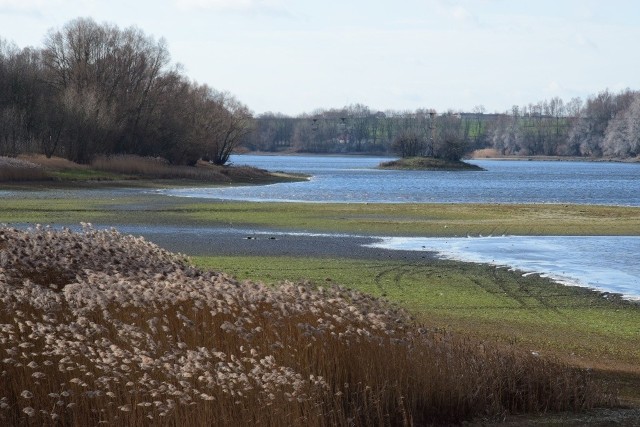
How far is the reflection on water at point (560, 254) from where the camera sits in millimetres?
26297

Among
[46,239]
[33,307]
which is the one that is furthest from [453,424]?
[46,239]

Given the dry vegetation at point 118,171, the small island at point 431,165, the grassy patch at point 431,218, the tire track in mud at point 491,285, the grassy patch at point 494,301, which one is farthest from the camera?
the small island at point 431,165

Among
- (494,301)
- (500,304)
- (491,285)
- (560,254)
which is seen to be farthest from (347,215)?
(500,304)

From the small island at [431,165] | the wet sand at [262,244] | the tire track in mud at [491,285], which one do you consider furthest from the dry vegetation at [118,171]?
the small island at [431,165]

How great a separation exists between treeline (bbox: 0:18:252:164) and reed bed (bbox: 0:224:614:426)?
78.0m

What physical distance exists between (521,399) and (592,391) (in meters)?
0.91

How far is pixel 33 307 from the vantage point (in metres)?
11.4

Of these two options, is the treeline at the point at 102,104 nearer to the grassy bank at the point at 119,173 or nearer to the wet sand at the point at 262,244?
the grassy bank at the point at 119,173

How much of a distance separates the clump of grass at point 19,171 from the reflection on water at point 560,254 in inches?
1742

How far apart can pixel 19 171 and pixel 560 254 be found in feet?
171

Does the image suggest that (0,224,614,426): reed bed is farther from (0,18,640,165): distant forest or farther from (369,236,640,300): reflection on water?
(0,18,640,165): distant forest

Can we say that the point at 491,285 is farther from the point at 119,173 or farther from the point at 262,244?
the point at 119,173

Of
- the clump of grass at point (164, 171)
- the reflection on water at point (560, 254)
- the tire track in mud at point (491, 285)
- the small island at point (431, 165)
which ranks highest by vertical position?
the tire track in mud at point (491, 285)

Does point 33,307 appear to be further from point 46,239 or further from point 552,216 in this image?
point 552,216
